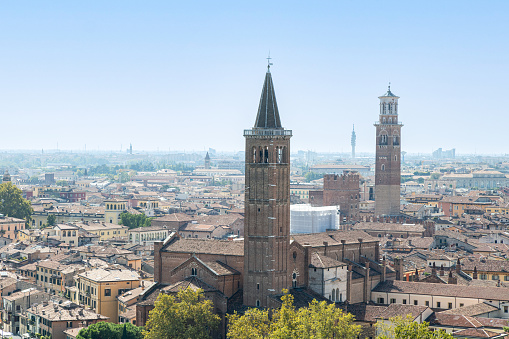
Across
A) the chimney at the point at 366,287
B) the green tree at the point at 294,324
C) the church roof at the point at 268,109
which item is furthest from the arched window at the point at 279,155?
the chimney at the point at 366,287

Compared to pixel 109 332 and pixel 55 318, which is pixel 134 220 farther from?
pixel 109 332

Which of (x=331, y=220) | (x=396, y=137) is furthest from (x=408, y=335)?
(x=396, y=137)

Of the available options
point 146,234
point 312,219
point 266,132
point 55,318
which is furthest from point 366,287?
point 146,234

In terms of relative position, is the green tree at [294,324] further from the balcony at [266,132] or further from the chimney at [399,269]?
the chimney at [399,269]

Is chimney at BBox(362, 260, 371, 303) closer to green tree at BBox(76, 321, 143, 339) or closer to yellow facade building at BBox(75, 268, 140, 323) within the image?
green tree at BBox(76, 321, 143, 339)

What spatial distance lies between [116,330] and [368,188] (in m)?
95.9

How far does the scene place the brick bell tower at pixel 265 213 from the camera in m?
50.5

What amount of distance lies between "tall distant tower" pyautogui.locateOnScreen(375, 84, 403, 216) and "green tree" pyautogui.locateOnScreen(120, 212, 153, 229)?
24942mm

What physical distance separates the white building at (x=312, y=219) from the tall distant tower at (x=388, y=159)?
35581mm

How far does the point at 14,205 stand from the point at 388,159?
144ft

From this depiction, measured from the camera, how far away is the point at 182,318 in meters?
47.7

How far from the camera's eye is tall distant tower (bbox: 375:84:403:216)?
104 m

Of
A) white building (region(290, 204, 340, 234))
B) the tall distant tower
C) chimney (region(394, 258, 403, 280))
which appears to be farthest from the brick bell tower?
the tall distant tower

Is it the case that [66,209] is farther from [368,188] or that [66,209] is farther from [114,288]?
[114,288]
